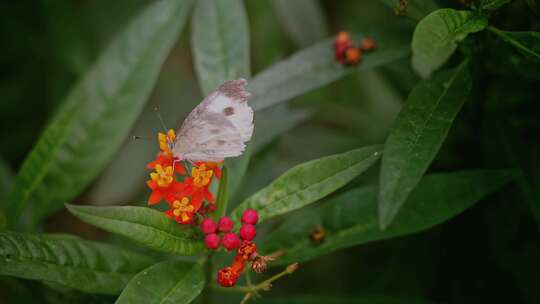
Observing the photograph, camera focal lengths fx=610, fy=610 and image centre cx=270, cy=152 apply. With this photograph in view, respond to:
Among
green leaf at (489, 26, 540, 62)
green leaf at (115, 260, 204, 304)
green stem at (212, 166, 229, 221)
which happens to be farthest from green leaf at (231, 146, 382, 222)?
green leaf at (489, 26, 540, 62)

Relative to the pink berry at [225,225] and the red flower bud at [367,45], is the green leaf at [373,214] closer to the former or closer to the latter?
the pink berry at [225,225]

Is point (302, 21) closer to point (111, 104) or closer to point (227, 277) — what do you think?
point (111, 104)

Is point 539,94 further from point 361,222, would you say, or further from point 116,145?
point 116,145

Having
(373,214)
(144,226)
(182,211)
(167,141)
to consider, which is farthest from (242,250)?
(373,214)

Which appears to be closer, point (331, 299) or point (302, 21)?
point (331, 299)

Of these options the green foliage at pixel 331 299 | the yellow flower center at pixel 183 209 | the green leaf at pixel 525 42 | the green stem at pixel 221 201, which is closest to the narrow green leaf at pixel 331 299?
the green foliage at pixel 331 299
